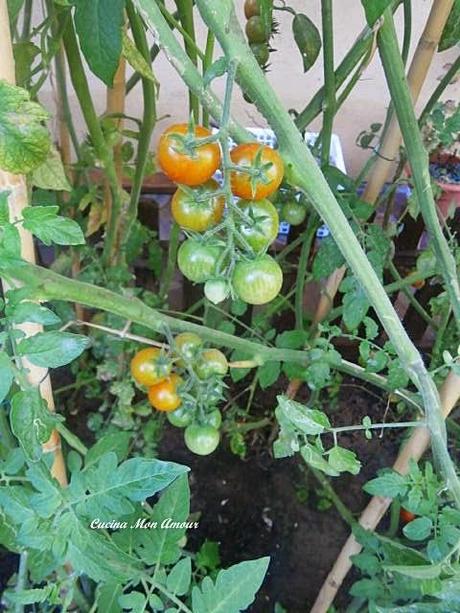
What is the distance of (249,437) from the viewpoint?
1632mm

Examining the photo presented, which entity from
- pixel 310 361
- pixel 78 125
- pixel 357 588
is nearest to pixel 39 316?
pixel 310 361

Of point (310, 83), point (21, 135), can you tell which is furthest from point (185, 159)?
point (310, 83)

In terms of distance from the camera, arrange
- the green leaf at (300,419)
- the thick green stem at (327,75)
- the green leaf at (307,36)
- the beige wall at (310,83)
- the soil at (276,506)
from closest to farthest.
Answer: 1. the green leaf at (300,419)
2. the thick green stem at (327,75)
3. the green leaf at (307,36)
4. the soil at (276,506)
5. the beige wall at (310,83)

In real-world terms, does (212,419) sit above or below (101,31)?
below

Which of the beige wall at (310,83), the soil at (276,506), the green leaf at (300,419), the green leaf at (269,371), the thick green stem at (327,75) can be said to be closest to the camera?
the green leaf at (300,419)

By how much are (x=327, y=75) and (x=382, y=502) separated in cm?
73

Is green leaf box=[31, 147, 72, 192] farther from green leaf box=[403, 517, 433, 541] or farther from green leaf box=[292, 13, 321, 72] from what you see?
green leaf box=[403, 517, 433, 541]

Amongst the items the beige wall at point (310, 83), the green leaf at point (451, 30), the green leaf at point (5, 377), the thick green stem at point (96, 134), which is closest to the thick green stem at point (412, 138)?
the green leaf at point (451, 30)

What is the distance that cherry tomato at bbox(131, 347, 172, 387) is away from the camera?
917 mm

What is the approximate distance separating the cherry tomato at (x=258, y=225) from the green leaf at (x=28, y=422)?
257mm

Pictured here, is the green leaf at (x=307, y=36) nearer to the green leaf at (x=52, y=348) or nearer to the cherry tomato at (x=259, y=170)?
the cherry tomato at (x=259, y=170)

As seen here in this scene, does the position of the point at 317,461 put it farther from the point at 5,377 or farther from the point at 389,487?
the point at 5,377

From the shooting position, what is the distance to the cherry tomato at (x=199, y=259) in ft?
1.88

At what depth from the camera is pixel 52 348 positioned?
560mm
